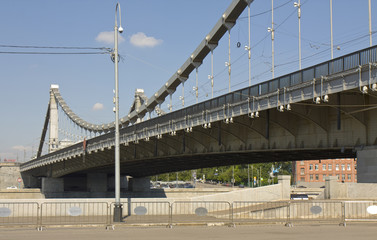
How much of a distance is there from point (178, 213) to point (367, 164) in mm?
9705

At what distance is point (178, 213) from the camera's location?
88.1 ft

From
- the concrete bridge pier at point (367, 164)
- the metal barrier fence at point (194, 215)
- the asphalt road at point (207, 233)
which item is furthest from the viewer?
the concrete bridge pier at point (367, 164)

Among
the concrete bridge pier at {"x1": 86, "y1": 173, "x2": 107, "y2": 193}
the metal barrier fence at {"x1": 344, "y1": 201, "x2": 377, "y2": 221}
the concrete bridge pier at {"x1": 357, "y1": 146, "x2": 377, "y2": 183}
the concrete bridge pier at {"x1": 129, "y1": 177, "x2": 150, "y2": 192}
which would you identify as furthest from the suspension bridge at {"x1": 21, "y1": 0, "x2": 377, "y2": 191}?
the concrete bridge pier at {"x1": 129, "y1": 177, "x2": 150, "y2": 192}

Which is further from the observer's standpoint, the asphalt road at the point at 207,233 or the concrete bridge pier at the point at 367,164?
the concrete bridge pier at the point at 367,164

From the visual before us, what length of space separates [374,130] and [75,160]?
54.3 meters

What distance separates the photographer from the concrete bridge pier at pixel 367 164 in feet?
81.8

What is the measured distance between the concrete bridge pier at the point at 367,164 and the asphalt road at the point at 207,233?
14.9 feet

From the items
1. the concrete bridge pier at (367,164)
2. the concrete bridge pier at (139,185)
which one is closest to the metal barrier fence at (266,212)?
the concrete bridge pier at (367,164)

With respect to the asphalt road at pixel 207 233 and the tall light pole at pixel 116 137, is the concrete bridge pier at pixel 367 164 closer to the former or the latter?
the asphalt road at pixel 207 233

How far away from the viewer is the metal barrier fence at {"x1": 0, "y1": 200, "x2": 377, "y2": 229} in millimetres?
22188

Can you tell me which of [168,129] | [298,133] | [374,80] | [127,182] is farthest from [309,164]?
[374,80]

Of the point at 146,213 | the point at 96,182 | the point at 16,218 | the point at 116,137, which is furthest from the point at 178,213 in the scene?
the point at 96,182

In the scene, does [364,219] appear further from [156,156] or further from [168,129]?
[156,156]

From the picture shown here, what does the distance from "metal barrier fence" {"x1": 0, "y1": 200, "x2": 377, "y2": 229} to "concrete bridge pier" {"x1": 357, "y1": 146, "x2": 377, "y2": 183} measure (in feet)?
9.04
